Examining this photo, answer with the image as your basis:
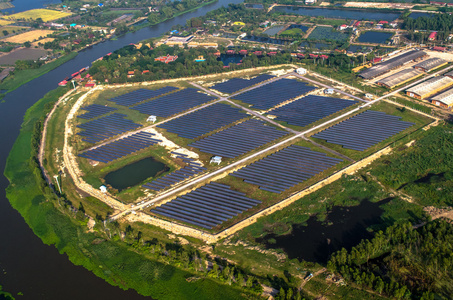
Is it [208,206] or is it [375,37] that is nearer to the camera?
[208,206]

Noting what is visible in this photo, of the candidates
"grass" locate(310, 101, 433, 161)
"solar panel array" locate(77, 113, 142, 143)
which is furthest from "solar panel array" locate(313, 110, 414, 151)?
"solar panel array" locate(77, 113, 142, 143)

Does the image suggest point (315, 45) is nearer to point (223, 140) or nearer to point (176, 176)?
point (223, 140)

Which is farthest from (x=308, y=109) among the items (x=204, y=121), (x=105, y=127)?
(x=105, y=127)

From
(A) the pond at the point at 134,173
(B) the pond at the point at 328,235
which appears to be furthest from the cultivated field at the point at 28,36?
(B) the pond at the point at 328,235

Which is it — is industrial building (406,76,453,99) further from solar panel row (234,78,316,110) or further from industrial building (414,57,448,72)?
solar panel row (234,78,316,110)

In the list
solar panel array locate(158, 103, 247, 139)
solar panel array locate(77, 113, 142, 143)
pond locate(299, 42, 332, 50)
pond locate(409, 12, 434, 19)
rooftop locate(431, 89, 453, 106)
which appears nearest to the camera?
solar panel array locate(158, 103, 247, 139)
